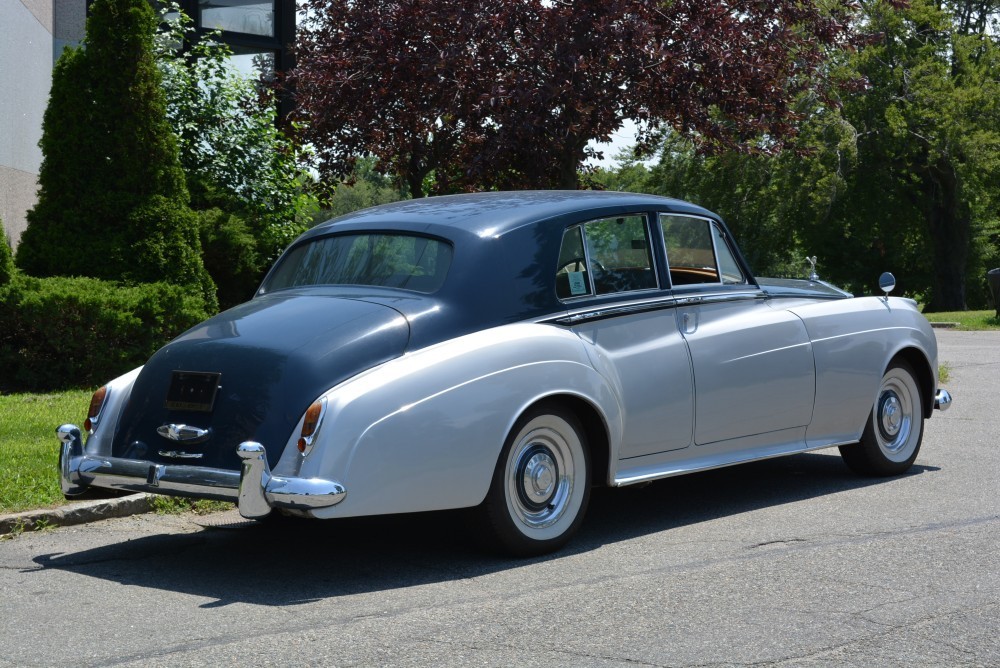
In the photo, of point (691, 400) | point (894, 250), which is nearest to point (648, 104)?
point (691, 400)

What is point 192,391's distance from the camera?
568 cm

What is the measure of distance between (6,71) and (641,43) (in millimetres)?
7092

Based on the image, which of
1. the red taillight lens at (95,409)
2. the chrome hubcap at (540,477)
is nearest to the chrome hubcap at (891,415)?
the chrome hubcap at (540,477)

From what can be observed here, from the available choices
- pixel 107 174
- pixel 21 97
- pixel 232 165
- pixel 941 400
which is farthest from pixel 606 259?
pixel 21 97

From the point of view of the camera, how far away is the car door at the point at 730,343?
6699 millimetres

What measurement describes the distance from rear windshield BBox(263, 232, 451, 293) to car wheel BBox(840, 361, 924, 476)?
3.23 m

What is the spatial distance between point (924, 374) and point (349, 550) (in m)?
4.21

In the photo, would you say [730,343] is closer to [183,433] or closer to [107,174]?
[183,433]

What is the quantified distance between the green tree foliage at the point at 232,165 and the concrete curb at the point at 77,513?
701 centimetres

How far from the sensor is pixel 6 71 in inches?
545

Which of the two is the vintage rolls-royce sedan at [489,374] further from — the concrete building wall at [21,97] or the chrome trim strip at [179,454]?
the concrete building wall at [21,97]

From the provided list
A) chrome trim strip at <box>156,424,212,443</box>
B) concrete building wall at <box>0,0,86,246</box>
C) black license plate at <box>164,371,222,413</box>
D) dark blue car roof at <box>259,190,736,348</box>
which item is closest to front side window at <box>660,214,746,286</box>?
dark blue car roof at <box>259,190,736,348</box>

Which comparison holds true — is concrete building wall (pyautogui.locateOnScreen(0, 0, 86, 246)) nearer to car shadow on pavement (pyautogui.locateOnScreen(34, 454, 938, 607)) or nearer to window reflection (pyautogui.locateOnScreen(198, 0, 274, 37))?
window reflection (pyautogui.locateOnScreen(198, 0, 274, 37))

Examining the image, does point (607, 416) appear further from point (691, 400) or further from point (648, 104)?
point (648, 104)
